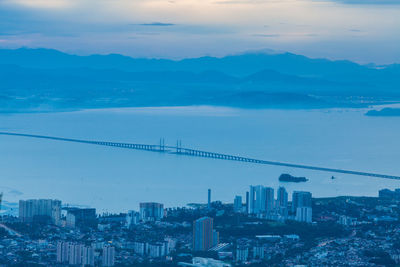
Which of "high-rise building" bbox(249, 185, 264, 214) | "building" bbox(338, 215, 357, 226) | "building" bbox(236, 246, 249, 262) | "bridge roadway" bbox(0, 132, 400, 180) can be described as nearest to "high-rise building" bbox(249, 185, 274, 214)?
"high-rise building" bbox(249, 185, 264, 214)

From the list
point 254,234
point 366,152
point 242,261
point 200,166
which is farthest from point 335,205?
point 366,152

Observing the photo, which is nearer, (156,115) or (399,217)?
(399,217)

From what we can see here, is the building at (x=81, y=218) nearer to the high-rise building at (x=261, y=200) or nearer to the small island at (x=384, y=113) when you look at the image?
the high-rise building at (x=261, y=200)

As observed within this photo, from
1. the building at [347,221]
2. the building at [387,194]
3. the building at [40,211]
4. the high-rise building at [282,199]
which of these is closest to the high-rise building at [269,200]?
the high-rise building at [282,199]

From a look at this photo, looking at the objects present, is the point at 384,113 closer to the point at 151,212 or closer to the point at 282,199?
the point at 282,199

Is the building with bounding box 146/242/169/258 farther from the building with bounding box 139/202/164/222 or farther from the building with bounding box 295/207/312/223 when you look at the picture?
the building with bounding box 295/207/312/223

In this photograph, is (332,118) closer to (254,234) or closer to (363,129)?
(363,129)

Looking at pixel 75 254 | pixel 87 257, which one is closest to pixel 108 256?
pixel 87 257
